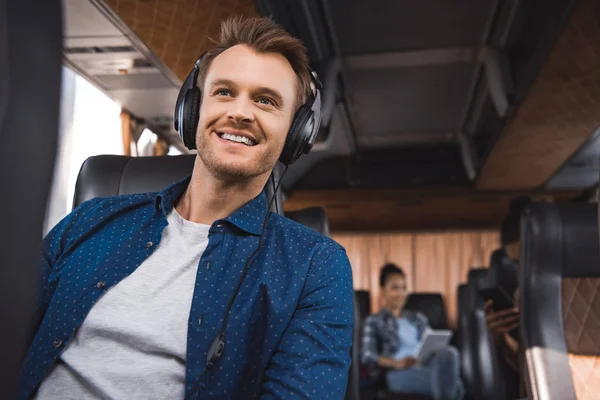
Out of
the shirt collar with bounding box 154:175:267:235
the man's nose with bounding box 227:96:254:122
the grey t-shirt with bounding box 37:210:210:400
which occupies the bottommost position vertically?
the grey t-shirt with bounding box 37:210:210:400

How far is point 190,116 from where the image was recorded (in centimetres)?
109

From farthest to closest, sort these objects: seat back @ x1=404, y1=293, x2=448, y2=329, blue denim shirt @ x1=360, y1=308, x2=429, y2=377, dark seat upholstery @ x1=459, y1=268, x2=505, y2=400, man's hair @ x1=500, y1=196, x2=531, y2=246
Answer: seat back @ x1=404, y1=293, x2=448, y2=329
blue denim shirt @ x1=360, y1=308, x2=429, y2=377
dark seat upholstery @ x1=459, y1=268, x2=505, y2=400
man's hair @ x1=500, y1=196, x2=531, y2=246

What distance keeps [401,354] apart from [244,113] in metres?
3.87

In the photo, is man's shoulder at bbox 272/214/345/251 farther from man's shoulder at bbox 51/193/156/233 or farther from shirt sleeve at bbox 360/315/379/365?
shirt sleeve at bbox 360/315/379/365

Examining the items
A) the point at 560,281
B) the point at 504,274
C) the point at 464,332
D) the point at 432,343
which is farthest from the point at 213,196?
the point at 464,332

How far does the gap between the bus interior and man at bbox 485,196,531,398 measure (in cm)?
7

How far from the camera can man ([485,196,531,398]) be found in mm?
2107

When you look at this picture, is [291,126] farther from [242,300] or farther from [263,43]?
[242,300]

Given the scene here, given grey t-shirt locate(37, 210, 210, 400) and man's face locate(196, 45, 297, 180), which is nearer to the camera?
grey t-shirt locate(37, 210, 210, 400)

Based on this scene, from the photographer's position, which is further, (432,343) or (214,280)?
(432,343)

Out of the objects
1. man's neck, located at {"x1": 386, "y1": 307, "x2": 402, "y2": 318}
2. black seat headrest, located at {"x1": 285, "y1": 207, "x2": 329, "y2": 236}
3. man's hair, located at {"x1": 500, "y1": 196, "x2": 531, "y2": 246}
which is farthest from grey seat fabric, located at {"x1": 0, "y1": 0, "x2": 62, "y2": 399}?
man's neck, located at {"x1": 386, "y1": 307, "x2": 402, "y2": 318}

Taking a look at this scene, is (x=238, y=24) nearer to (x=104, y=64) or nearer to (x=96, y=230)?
(x=96, y=230)

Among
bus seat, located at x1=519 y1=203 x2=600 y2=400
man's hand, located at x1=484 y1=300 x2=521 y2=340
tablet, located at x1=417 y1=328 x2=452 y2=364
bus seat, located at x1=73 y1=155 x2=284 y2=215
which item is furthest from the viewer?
tablet, located at x1=417 y1=328 x2=452 y2=364

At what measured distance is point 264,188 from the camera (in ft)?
3.96
